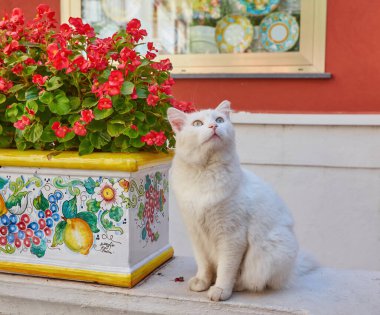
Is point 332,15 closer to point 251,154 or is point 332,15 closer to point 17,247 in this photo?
point 251,154

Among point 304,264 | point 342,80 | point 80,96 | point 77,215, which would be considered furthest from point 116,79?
point 342,80

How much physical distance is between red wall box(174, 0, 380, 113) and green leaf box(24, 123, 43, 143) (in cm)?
125

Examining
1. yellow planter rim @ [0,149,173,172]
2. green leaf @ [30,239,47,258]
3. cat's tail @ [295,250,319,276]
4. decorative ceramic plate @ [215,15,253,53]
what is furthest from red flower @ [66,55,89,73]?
decorative ceramic plate @ [215,15,253,53]

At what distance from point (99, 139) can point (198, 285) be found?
16.9 inches

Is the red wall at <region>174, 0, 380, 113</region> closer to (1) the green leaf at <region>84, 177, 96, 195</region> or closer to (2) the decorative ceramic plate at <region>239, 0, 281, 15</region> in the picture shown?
(2) the decorative ceramic plate at <region>239, 0, 281, 15</region>

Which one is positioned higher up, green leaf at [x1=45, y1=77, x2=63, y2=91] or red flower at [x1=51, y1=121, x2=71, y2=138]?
green leaf at [x1=45, y1=77, x2=63, y2=91]

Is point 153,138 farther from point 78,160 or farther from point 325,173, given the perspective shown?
point 325,173

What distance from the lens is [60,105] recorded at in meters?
1.01

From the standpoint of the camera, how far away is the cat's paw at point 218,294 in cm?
93

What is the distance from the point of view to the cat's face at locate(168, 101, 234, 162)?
3.01ft

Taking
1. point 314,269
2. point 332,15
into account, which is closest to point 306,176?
A: point 332,15

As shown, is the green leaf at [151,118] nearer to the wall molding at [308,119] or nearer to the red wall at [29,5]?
the wall molding at [308,119]

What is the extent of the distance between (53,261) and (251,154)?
49.8 inches

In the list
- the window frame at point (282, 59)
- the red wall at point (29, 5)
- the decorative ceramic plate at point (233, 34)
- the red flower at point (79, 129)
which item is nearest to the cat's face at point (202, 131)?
the red flower at point (79, 129)
